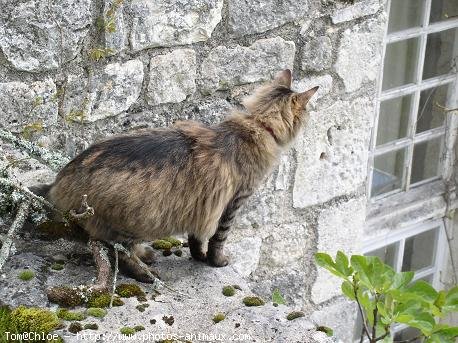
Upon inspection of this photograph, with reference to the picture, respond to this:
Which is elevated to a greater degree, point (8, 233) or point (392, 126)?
point (392, 126)

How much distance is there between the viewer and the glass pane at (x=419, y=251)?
545 centimetres

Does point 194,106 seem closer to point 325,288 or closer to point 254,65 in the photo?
point 254,65

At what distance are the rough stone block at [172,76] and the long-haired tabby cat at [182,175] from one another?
38 centimetres

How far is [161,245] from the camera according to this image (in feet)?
11.0

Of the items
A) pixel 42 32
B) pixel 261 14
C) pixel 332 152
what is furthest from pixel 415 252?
pixel 42 32

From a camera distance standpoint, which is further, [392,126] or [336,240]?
[392,126]

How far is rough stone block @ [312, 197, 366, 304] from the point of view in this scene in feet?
14.4

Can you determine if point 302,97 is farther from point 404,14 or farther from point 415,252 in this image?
point 415,252

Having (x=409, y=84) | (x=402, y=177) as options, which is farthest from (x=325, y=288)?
(x=409, y=84)

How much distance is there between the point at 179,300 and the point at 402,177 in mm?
2675

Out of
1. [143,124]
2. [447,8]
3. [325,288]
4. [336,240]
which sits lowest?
[325,288]

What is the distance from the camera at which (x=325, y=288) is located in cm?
454

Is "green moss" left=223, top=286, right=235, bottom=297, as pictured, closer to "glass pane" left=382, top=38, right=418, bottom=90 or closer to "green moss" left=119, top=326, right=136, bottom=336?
"green moss" left=119, top=326, right=136, bottom=336

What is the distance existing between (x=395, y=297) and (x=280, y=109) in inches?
40.3
